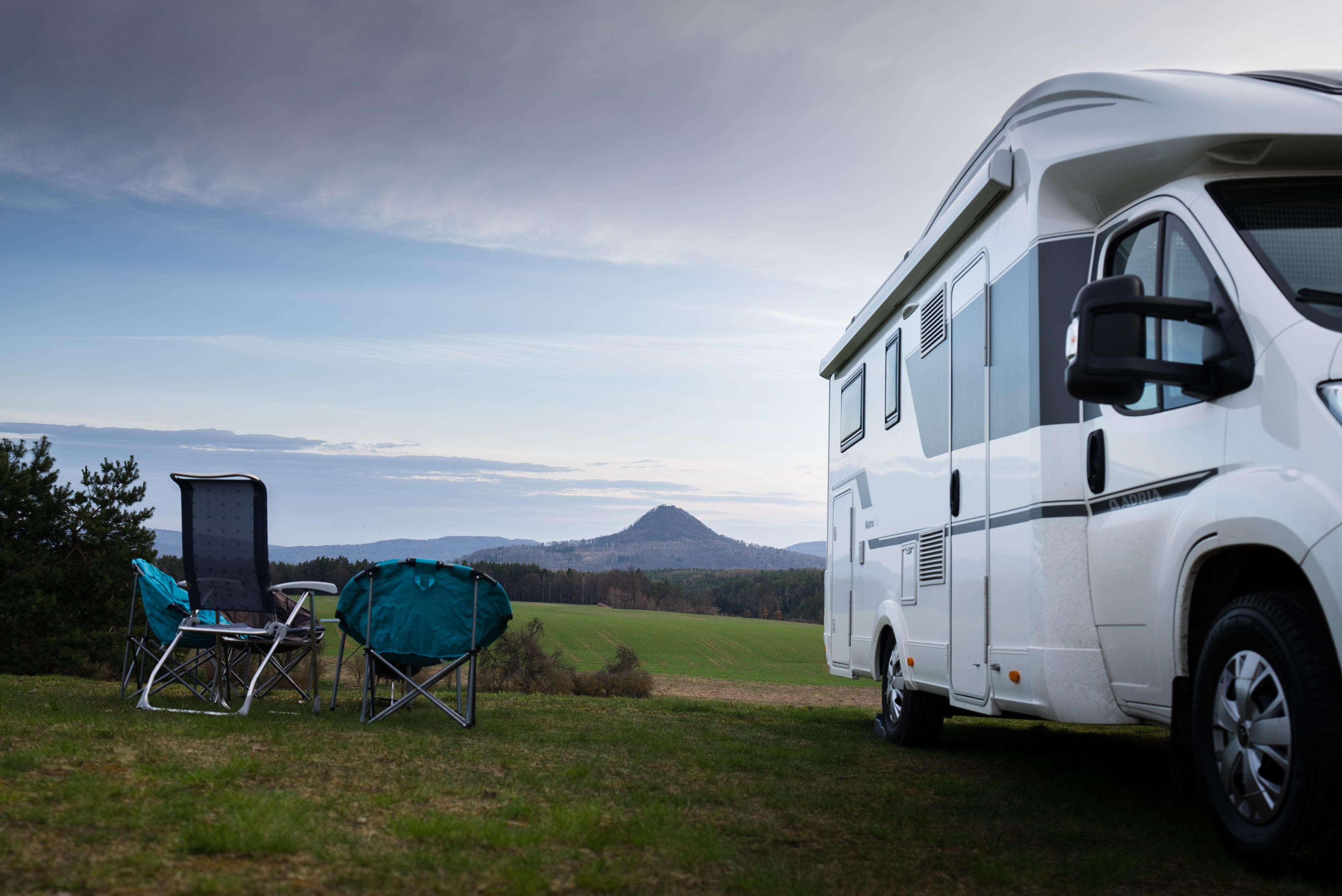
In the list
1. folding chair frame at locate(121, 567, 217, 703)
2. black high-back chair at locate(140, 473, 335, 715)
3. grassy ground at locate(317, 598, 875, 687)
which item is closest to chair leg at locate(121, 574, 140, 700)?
folding chair frame at locate(121, 567, 217, 703)

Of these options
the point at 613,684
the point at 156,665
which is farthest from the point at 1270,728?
the point at 613,684

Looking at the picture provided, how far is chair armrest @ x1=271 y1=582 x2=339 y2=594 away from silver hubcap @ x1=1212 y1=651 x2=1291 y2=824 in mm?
5365

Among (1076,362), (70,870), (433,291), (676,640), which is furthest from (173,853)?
(676,640)

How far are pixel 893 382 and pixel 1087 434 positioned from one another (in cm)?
284

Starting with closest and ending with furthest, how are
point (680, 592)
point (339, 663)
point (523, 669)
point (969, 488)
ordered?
point (969, 488)
point (339, 663)
point (523, 669)
point (680, 592)

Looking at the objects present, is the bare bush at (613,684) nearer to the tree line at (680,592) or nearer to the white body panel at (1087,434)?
the white body panel at (1087,434)

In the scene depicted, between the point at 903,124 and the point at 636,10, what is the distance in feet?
11.0

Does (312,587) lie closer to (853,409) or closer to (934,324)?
(853,409)

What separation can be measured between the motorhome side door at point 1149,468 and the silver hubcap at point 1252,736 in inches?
12.8

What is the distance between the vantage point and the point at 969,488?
507cm

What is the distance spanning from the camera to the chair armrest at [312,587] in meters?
6.70

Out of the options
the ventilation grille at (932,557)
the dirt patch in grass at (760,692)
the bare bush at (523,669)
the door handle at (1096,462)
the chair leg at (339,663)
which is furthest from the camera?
the dirt patch in grass at (760,692)

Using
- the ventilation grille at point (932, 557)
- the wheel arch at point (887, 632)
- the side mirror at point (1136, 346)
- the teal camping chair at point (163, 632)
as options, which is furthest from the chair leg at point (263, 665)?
the side mirror at point (1136, 346)

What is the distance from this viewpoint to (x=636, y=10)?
1116 centimetres
